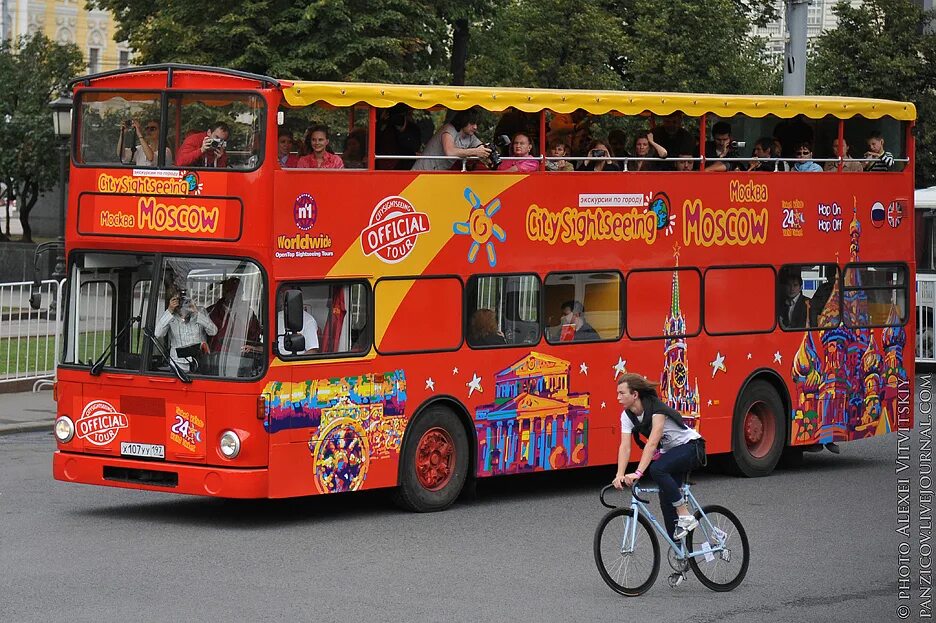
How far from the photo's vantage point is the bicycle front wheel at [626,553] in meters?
11.2

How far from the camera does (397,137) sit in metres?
14.9

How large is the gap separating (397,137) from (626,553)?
5.01 meters

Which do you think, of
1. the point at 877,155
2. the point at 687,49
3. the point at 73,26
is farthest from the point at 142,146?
the point at 73,26

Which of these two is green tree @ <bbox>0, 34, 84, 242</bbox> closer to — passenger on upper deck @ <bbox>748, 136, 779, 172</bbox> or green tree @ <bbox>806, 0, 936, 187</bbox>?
green tree @ <bbox>806, 0, 936, 187</bbox>

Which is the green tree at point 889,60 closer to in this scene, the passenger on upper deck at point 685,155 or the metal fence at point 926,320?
the metal fence at point 926,320

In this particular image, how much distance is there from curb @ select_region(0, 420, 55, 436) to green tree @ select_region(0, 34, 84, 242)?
29.8 meters

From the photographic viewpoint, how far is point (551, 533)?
1401 centimetres

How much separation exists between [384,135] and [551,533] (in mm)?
3639

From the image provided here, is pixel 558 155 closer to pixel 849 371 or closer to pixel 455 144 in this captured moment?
pixel 455 144

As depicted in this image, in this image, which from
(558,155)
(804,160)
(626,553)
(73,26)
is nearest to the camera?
(626,553)

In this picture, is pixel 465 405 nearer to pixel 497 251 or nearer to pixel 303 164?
pixel 497 251

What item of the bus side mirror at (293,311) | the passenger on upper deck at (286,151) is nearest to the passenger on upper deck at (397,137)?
the passenger on upper deck at (286,151)

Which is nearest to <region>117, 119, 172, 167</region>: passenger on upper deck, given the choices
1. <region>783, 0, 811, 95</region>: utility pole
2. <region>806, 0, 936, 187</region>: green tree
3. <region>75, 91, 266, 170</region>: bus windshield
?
<region>75, 91, 266, 170</region>: bus windshield

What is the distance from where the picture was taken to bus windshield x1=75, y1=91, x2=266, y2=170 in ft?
44.9
